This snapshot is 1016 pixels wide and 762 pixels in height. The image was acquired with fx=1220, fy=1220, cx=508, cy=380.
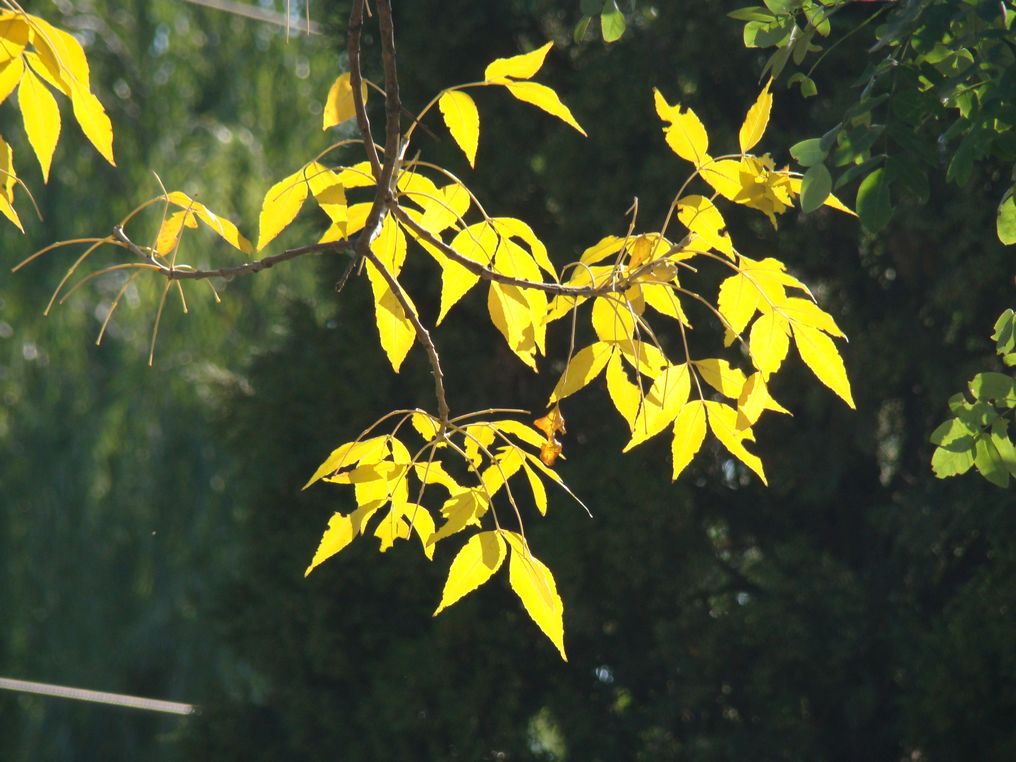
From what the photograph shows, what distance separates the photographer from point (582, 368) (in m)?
1.22

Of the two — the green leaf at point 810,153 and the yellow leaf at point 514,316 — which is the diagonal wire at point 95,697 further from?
the green leaf at point 810,153

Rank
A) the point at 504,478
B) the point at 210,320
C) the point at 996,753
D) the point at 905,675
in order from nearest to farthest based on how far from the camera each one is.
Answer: the point at 504,478, the point at 996,753, the point at 905,675, the point at 210,320

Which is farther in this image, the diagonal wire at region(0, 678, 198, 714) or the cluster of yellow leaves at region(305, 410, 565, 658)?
the diagonal wire at region(0, 678, 198, 714)

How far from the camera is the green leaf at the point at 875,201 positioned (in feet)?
4.15

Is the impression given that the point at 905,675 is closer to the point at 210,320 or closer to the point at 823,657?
the point at 823,657

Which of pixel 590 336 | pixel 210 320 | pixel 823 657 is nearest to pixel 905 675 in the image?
pixel 823 657

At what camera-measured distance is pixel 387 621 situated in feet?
10.5

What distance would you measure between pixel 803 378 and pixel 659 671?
32.1 inches

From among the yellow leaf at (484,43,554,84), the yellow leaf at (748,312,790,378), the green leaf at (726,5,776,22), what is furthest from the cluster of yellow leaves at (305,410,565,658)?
the green leaf at (726,5,776,22)

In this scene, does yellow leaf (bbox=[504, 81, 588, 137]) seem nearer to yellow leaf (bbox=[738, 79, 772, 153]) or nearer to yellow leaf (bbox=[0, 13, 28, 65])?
yellow leaf (bbox=[738, 79, 772, 153])

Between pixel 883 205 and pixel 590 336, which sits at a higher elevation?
pixel 883 205

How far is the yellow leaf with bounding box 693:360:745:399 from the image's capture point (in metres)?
1.21

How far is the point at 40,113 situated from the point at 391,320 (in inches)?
16.1

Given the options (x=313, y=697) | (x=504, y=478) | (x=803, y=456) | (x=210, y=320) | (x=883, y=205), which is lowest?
(x=210, y=320)
